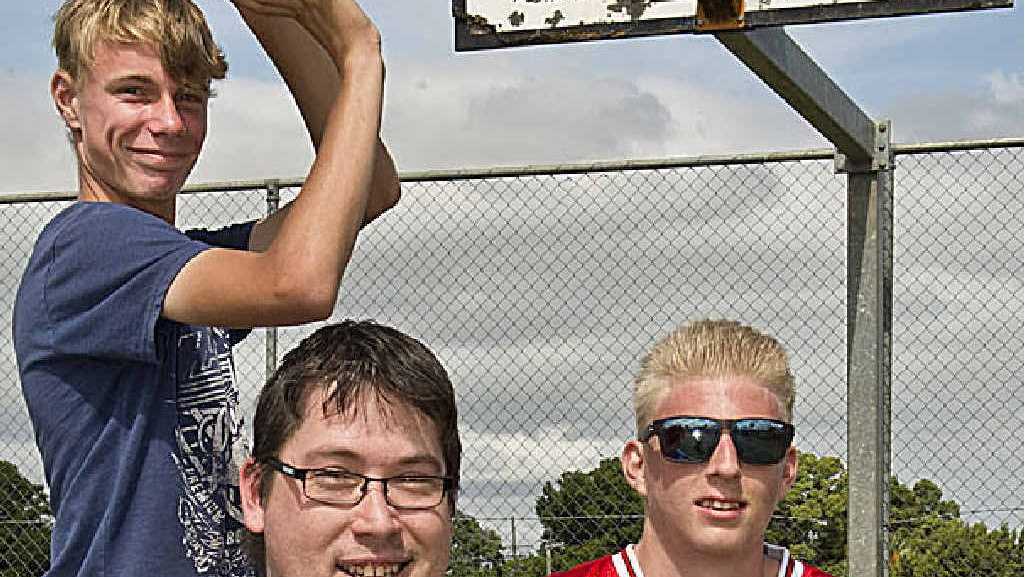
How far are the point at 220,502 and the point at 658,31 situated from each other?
1.98m

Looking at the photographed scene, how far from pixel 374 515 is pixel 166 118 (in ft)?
2.04

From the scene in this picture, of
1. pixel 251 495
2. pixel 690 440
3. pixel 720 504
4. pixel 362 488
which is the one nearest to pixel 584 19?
pixel 690 440

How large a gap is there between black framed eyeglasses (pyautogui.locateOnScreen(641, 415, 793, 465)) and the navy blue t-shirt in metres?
1.07

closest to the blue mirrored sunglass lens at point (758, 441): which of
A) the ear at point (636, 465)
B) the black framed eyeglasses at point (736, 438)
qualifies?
the black framed eyeglasses at point (736, 438)

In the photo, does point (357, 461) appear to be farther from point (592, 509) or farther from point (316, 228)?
point (592, 509)

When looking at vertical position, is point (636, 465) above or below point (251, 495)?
above

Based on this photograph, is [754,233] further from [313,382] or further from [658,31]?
[313,382]

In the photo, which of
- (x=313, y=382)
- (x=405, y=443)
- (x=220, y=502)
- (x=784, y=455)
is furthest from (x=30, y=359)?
(x=784, y=455)

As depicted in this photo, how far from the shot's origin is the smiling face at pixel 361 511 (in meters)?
1.69

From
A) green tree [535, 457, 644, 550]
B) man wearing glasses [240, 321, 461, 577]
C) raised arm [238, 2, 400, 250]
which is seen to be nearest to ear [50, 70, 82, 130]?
raised arm [238, 2, 400, 250]

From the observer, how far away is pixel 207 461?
1.97 metres

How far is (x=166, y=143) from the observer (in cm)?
200

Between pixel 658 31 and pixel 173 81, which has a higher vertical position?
pixel 658 31

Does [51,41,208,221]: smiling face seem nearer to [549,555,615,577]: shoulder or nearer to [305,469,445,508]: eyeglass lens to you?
[305,469,445,508]: eyeglass lens
